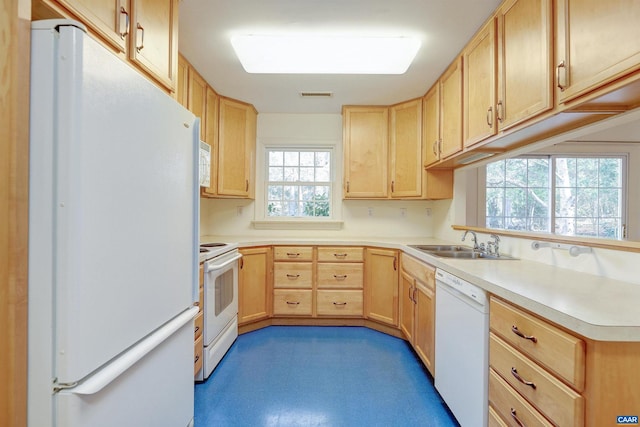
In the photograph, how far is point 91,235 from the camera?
0.75 meters

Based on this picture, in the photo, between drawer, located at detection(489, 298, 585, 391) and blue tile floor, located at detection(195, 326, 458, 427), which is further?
blue tile floor, located at detection(195, 326, 458, 427)

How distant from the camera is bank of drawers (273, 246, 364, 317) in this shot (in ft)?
9.57

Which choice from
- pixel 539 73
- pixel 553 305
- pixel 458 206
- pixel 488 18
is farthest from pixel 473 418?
pixel 488 18

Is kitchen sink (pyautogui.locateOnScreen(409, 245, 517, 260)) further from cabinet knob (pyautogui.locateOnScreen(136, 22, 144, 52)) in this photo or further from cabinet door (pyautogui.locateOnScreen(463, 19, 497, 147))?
cabinet knob (pyautogui.locateOnScreen(136, 22, 144, 52))

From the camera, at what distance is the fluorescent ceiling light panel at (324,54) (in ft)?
6.56

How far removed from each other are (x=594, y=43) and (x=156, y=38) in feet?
5.82

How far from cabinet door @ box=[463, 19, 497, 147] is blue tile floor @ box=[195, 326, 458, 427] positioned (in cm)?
164

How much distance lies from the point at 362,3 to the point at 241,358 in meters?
2.51

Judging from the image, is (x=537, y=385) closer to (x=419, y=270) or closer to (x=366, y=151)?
(x=419, y=270)

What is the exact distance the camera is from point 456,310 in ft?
5.07

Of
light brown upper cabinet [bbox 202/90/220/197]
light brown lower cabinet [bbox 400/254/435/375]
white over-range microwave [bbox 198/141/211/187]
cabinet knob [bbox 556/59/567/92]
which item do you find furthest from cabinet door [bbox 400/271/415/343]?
light brown upper cabinet [bbox 202/90/220/197]

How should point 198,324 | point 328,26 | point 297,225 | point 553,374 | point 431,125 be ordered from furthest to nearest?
point 297,225, point 431,125, point 198,324, point 328,26, point 553,374

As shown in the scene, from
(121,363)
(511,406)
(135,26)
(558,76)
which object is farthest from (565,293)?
(135,26)

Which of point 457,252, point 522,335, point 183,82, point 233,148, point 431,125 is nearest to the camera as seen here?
point 522,335
